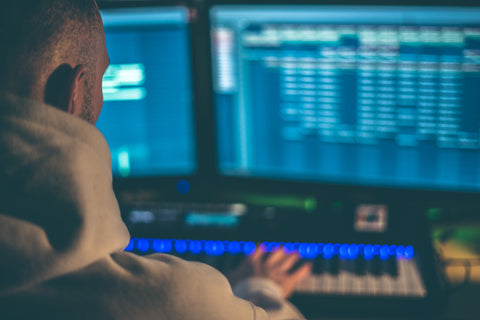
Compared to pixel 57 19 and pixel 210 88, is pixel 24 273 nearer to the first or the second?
pixel 57 19

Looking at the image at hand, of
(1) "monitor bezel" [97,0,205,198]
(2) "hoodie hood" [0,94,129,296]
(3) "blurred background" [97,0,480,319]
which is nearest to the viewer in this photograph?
(2) "hoodie hood" [0,94,129,296]

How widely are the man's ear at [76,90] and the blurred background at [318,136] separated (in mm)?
543

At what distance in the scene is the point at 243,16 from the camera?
107cm

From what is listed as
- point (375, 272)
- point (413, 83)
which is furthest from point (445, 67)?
point (375, 272)

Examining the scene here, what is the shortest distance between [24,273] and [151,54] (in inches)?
29.8

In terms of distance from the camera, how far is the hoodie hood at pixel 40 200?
0.45m

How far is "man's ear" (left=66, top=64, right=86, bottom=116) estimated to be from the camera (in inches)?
21.8

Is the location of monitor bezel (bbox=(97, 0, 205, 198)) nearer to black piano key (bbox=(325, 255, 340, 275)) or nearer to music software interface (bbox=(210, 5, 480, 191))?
music software interface (bbox=(210, 5, 480, 191))

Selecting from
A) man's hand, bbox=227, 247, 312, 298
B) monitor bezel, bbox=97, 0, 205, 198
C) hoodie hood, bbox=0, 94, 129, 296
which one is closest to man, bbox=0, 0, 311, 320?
hoodie hood, bbox=0, 94, 129, 296

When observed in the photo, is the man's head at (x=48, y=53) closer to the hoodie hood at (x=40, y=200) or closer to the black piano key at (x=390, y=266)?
the hoodie hood at (x=40, y=200)

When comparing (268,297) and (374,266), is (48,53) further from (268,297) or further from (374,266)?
(374,266)

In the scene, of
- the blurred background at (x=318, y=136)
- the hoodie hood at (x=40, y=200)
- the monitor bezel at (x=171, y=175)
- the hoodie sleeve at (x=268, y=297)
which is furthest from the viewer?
the monitor bezel at (x=171, y=175)

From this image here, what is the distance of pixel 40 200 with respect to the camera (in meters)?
0.46

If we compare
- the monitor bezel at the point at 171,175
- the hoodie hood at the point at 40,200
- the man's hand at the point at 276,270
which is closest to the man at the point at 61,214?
the hoodie hood at the point at 40,200
